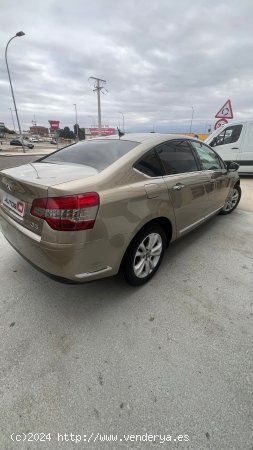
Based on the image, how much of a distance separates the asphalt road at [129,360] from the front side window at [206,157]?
61.5 inches

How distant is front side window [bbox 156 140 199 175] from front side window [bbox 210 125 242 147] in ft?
21.5

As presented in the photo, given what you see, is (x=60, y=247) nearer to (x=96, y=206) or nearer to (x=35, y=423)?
(x=96, y=206)

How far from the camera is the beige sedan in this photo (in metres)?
1.71

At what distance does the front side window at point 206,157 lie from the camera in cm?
330

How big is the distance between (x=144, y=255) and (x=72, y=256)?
89 centimetres

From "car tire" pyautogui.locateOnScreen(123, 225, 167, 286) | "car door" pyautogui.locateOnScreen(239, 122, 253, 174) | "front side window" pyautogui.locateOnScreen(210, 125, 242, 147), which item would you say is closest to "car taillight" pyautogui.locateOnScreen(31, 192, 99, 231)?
"car tire" pyautogui.locateOnScreen(123, 225, 167, 286)

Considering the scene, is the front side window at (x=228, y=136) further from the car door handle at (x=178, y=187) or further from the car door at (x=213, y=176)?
the car door handle at (x=178, y=187)

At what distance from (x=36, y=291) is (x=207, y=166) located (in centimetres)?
282

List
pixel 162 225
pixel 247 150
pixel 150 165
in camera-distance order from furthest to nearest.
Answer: pixel 247 150 → pixel 162 225 → pixel 150 165

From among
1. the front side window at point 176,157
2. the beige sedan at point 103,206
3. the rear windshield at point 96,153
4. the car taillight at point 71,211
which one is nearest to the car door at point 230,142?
the front side window at point 176,157

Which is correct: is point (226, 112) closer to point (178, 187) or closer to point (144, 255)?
point (178, 187)

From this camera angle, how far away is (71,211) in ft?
5.42

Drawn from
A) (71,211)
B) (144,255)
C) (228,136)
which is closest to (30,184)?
(71,211)

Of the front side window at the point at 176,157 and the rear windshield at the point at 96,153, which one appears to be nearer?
the rear windshield at the point at 96,153
